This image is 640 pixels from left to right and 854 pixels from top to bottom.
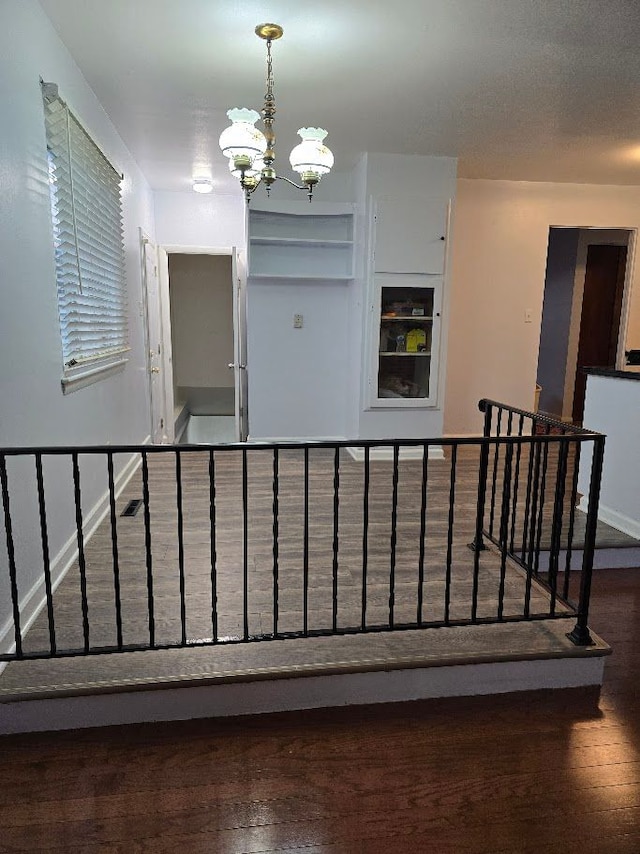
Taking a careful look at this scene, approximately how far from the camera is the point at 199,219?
18.9ft

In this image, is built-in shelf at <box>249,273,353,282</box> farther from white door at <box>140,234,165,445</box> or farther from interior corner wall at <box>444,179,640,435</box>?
interior corner wall at <box>444,179,640,435</box>

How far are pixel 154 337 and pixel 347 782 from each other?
4.59 meters

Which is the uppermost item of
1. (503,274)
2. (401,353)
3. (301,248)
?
(301,248)

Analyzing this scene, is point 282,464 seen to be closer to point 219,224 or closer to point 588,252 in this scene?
point 219,224

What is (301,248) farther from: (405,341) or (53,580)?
(53,580)

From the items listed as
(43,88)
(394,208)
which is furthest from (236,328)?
(43,88)

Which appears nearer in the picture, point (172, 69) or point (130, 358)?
point (172, 69)

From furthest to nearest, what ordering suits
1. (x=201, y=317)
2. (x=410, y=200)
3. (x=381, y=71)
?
(x=201, y=317)
(x=410, y=200)
(x=381, y=71)

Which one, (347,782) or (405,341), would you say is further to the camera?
(405,341)

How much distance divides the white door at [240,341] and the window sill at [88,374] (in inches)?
58.2

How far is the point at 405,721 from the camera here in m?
1.96

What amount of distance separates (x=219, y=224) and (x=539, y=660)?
5.11m

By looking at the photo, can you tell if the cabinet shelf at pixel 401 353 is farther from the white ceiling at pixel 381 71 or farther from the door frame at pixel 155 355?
the door frame at pixel 155 355

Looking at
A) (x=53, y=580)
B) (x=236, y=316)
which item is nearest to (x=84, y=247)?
(x=53, y=580)
